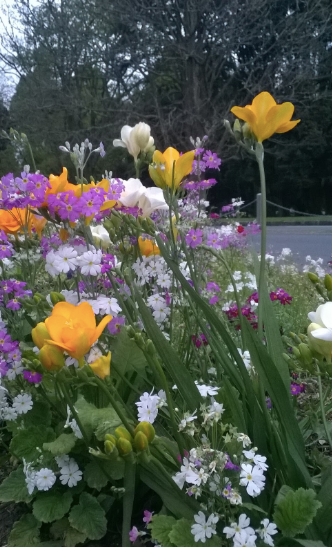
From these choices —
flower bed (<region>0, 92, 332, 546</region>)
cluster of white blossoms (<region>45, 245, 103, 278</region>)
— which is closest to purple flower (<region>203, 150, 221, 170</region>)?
flower bed (<region>0, 92, 332, 546</region>)

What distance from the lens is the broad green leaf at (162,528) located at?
93 cm

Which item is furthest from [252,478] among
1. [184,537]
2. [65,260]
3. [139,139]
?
[139,139]

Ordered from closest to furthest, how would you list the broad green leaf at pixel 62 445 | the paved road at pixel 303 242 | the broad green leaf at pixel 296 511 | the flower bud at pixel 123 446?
the flower bud at pixel 123 446 < the broad green leaf at pixel 296 511 < the broad green leaf at pixel 62 445 < the paved road at pixel 303 242

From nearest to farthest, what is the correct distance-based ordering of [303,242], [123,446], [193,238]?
1. [123,446]
2. [193,238]
3. [303,242]

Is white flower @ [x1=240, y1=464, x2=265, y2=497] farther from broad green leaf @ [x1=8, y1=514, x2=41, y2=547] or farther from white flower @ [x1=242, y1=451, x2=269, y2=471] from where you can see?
broad green leaf @ [x1=8, y1=514, x2=41, y2=547]

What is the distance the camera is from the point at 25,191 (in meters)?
1.31

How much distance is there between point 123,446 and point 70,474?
46cm

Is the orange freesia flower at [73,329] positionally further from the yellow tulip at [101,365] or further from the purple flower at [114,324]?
the purple flower at [114,324]

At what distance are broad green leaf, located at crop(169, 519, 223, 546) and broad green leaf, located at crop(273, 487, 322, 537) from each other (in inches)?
4.1

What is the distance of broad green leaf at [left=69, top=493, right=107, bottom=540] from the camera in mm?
1109

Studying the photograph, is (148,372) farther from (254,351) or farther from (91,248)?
(254,351)

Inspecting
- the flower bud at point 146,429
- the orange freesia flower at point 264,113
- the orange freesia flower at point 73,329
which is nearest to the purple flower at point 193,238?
the orange freesia flower at point 264,113

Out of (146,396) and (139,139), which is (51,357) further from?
(139,139)

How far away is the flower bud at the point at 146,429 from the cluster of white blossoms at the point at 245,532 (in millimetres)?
185
